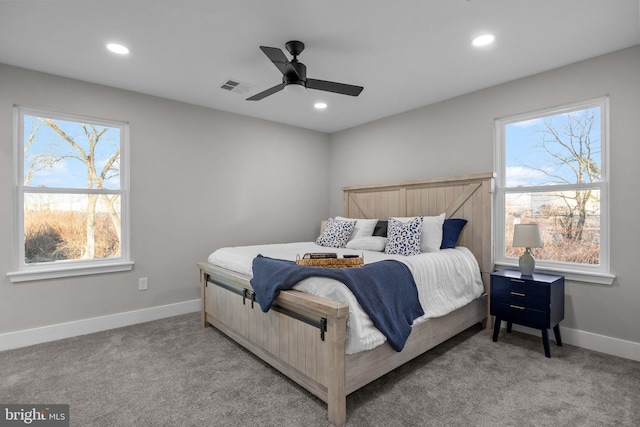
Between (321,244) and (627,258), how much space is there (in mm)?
2855

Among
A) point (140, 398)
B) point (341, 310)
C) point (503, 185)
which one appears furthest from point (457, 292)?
point (140, 398)

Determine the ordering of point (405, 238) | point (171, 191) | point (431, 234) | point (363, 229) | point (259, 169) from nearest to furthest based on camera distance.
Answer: point (405, 238) → point (431, 234) → point (171, 191) → point (363, 229) → point (259, 169)

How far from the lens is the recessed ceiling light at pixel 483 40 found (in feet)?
8.02

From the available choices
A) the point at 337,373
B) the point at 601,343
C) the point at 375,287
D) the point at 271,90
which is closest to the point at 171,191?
the point at 271,90

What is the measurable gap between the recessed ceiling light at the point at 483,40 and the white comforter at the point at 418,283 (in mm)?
1805

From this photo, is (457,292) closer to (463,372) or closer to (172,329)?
(463,372)

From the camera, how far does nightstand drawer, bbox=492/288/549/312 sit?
8.64 ft

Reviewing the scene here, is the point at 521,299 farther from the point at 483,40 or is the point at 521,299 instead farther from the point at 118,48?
the point at 118,48

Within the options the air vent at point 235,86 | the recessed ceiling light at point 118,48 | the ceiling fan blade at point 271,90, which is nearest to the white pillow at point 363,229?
the ceiling fan blade at point 271,90

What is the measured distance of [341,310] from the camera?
5.91 feet

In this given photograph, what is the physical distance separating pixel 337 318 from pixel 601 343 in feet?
8.40

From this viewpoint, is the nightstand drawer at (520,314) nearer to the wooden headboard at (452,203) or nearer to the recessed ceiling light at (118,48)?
the wooden headboard at (452,203)

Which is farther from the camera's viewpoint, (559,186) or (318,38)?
(559,186)

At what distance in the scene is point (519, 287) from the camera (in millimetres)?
2781
